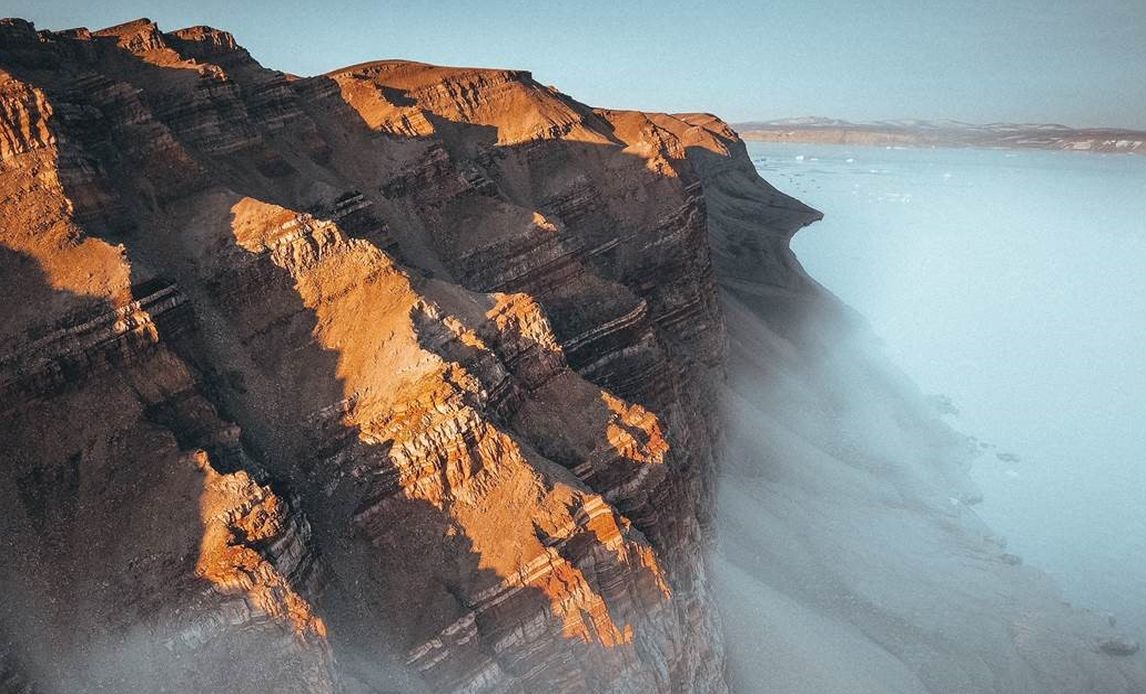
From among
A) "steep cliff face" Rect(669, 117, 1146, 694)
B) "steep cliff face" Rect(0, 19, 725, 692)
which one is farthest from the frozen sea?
"steep cliff face" Rect(0, 19, 725, 692)

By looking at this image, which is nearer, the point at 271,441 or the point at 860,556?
the point at 271,441

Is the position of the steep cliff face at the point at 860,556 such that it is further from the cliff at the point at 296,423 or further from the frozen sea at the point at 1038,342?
the frozen sea at the point at 1038,342

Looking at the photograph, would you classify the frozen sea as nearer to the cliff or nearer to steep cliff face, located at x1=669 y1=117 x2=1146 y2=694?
steep cliff face, located at x1=669 y1=117 x2=1146 y2=694

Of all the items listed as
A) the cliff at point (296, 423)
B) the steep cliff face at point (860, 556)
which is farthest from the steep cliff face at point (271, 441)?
the steep cliff face at point (860, 556)

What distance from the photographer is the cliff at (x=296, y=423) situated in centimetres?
1975

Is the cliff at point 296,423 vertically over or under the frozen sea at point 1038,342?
over

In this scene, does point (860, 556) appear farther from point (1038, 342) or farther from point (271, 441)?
point (1038, 342)

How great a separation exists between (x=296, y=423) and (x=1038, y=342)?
9928 cm

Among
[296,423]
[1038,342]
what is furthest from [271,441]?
[1038,342]

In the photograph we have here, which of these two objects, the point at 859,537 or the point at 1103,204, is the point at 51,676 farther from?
the point at 1103,204

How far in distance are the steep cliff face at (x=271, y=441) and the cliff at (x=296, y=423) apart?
0.09 meters

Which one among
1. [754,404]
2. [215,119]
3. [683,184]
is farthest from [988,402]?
[215,119]

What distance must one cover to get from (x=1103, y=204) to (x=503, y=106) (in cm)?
18297

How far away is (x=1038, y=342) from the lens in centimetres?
9644
